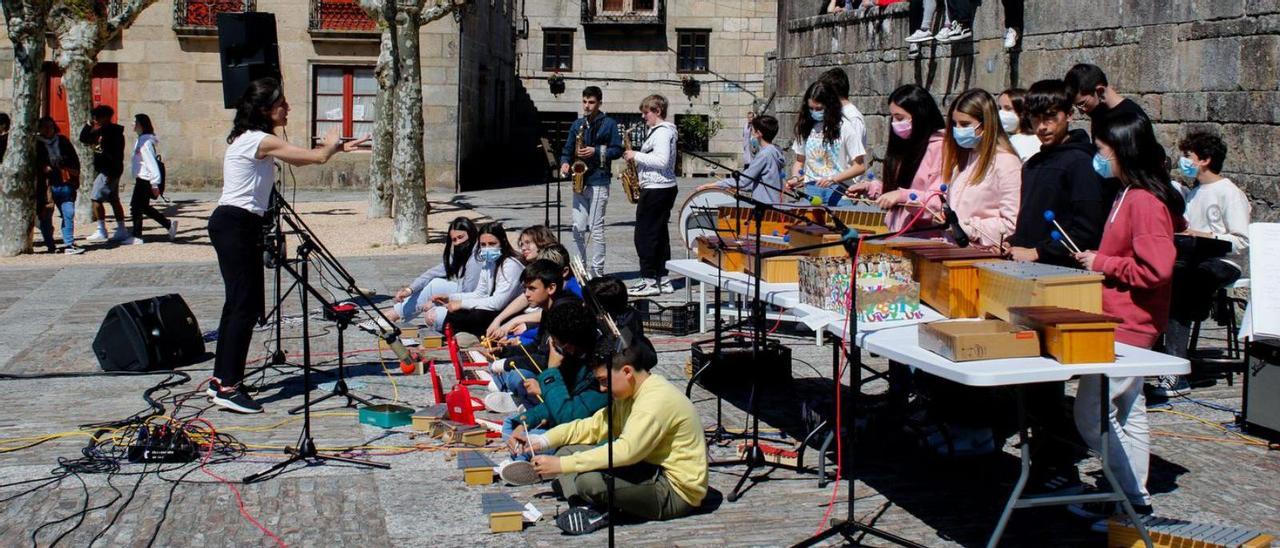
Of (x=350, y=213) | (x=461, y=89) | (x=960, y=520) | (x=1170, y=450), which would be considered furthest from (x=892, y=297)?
(x=461, y=89)

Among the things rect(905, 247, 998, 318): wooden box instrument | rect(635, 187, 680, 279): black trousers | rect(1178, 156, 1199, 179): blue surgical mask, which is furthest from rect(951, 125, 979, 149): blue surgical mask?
rect(635, 187, 680, 279): black trousers

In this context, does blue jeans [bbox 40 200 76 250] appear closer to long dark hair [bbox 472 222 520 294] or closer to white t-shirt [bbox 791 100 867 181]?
long dark hair [bbox 472 222 520 294]

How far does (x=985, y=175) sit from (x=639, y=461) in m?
2.21

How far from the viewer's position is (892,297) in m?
Answer: 5.73

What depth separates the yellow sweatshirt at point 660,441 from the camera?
5418mm

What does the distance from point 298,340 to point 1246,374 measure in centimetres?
605

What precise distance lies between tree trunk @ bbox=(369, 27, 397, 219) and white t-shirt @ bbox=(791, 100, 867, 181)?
→ 24.6 feet

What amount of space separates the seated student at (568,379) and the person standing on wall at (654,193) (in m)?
4.79

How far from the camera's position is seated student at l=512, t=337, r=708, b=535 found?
543 centimetres

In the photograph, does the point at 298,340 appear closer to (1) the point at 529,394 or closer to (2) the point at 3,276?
(1) the point at 529,394

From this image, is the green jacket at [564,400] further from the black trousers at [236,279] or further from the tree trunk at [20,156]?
the tree trunk at [20,156]

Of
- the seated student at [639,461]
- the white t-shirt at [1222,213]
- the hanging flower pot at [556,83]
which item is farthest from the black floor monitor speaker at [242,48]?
the hanging flower pot at [556,83]

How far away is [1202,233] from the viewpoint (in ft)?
26.1

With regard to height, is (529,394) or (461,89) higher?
(461,89)
